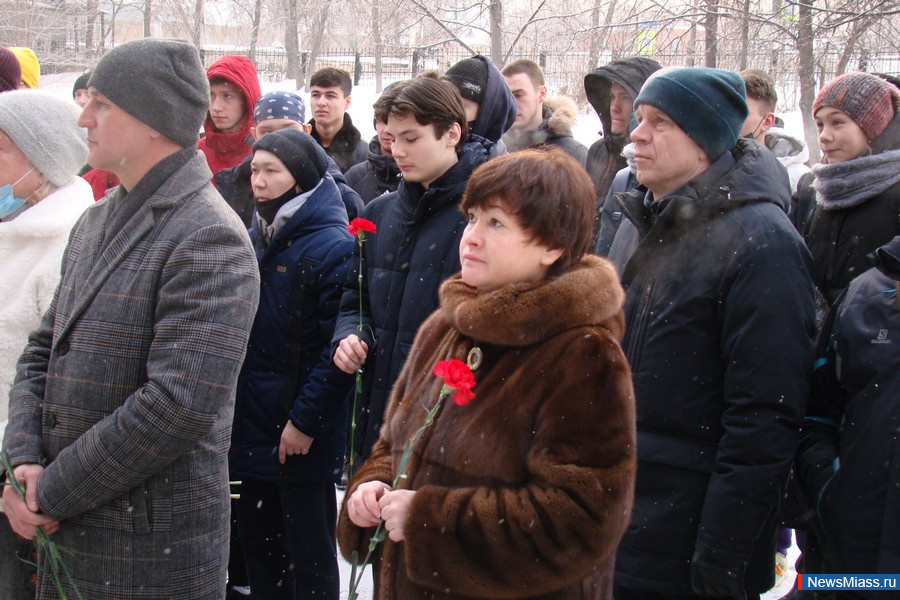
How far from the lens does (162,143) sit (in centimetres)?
262

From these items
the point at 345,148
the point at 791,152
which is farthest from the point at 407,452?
the point at 791,152

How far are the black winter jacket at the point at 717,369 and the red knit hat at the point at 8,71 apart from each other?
403cm

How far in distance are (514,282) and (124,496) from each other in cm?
129

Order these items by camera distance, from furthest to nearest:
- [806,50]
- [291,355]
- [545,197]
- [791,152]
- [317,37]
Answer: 1. [317,37]
2. [806,50]
3. [791,152]
4. [291,355]
5. [545,197]

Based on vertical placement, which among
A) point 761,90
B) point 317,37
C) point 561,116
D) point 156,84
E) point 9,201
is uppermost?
point 317,37

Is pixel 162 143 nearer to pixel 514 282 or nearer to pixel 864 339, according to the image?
pixel 514 282

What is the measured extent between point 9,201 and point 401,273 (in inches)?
60.3

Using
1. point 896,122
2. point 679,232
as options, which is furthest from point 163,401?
point 896,122

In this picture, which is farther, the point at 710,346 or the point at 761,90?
the point at 761,90

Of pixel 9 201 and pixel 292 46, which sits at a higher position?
pixel 292 46

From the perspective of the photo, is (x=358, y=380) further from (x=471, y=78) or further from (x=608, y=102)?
(x=608, y=102)

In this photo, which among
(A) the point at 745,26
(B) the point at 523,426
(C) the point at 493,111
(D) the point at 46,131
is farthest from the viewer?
(A) the point at 745,26

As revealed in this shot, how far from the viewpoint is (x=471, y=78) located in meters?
4.15

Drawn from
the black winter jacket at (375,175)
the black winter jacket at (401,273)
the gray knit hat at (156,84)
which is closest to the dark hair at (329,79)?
the black winter jacket at (375,175)
